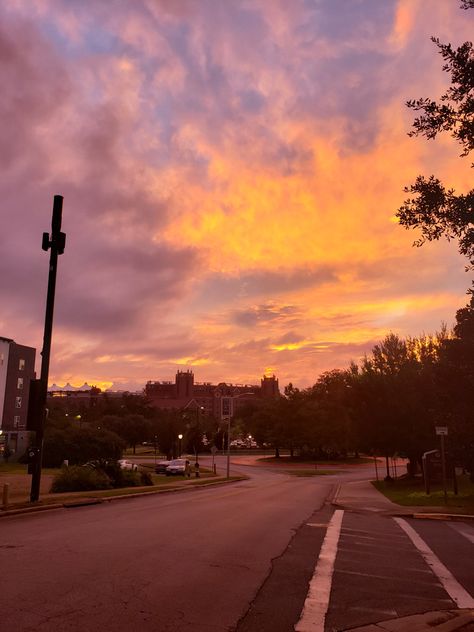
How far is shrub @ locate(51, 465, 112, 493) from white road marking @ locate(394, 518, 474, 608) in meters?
17.1

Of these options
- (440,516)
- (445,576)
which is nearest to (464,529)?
(440,516)

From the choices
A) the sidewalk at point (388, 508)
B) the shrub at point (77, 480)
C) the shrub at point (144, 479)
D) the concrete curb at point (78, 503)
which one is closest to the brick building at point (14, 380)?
the shrub at point (144, 479)

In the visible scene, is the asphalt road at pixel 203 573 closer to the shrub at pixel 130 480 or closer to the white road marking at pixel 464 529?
the white road marking at pixel 464 529

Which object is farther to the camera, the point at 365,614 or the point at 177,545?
the point at 177,545

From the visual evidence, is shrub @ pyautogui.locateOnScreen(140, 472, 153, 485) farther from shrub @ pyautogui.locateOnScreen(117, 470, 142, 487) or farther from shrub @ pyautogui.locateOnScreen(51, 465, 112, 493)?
shrub @ pyautogui.locateOnScreen(51, 465, 112, 493)

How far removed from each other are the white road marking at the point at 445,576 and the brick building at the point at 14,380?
87175 mm

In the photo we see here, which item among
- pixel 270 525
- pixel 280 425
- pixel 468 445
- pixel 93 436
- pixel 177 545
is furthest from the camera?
pixel 280 425

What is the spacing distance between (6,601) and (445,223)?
27.5 feet

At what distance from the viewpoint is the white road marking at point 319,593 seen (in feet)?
19.6

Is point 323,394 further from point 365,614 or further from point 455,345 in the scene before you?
point 365,614

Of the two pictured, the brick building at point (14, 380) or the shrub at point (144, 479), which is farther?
the brick building at point (14, 380)

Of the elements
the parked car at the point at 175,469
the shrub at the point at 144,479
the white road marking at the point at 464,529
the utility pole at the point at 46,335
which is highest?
the utility pole at the point at 46,335

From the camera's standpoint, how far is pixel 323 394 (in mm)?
92500

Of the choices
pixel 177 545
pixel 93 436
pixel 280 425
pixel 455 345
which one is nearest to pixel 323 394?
Answer: pixel 280 425
